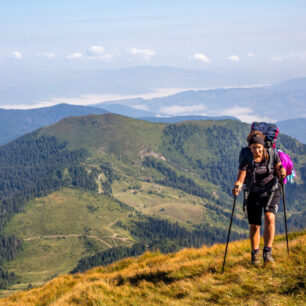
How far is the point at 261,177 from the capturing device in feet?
47.4

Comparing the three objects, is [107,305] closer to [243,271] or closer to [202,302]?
[202,302]

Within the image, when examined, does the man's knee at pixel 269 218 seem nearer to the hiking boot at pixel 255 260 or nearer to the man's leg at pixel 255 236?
the man's leg at pixel 255 236

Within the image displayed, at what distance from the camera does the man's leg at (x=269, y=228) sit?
14408 millimetres

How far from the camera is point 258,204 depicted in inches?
576

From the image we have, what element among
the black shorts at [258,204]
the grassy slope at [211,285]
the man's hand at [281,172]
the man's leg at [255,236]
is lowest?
the grassy slope at [211,285]

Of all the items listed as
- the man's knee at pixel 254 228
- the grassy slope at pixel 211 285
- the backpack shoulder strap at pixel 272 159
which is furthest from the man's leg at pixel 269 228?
the backpack shoulder strap at pixel 272 159

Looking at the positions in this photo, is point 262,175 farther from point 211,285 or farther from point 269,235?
point 211,285

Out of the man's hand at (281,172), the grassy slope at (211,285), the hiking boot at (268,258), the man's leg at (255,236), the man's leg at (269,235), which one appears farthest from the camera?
the man's leg at (255,236)

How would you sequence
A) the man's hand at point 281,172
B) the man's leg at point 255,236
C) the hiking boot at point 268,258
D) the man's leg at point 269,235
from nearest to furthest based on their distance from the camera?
the hiking boot at point 268,258 → the man's leg at point 269,235 → the man's hand at point 281,172 → the man's leg at point 255,236

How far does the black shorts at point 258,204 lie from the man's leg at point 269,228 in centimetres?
21

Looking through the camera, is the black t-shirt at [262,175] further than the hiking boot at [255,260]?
Result: Yes

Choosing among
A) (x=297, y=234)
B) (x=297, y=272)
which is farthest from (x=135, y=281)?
(x=297, y=234)

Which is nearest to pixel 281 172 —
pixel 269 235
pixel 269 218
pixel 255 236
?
pixel 269 218

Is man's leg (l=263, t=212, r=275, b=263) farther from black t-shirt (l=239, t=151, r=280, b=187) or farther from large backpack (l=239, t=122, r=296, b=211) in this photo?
black t-shirt (l=239, t=151, r=280, b=187)
